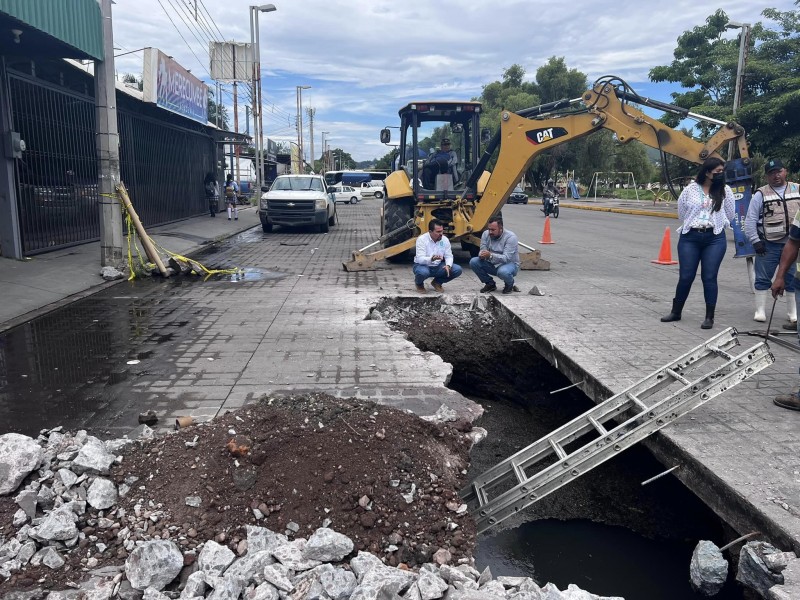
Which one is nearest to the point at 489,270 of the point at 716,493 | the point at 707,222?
the point at 707,222

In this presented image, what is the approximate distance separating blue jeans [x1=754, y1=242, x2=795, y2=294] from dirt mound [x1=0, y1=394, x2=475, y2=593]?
15.6 feet

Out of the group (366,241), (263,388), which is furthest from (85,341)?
(366,241)

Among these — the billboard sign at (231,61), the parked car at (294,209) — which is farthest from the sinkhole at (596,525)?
the billboard sign at (231,61)

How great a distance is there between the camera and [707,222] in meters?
6.66

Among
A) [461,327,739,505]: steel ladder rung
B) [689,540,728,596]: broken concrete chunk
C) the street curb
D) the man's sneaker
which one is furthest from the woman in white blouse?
the street curb

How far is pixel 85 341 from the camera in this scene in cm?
700

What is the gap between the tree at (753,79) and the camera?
72.2ft

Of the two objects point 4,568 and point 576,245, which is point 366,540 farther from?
point 576,245

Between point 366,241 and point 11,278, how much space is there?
32.1 ft

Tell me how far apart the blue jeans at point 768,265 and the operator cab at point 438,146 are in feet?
18.6

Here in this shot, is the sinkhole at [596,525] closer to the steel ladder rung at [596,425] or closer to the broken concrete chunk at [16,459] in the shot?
the steel ladder rung at [596,425]

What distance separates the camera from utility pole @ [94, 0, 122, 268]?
10.9 meters

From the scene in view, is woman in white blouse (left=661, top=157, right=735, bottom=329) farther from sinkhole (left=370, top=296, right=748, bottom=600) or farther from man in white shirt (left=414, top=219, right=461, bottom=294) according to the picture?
man in white shirt (left=414, top=219, right=461, bottom=294)

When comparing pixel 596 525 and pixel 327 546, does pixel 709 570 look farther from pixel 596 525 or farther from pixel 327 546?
pixel 327 546
